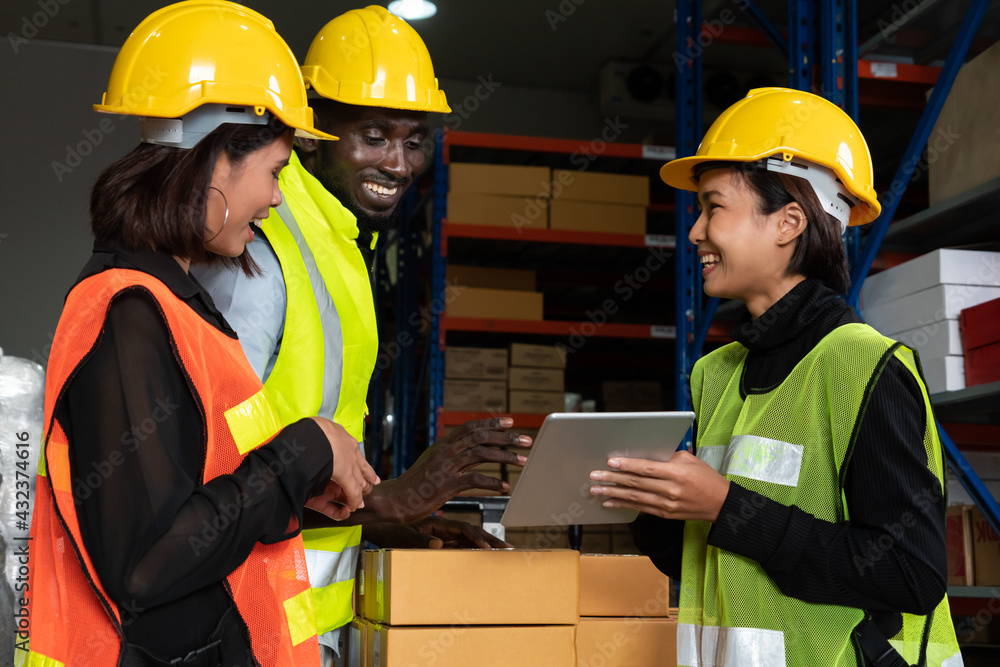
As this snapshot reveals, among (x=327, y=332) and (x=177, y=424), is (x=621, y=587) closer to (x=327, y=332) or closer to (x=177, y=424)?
(x=327, y=332)

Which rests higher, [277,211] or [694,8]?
[694,8]

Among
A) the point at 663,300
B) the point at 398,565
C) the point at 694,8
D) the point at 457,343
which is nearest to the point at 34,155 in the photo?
the point at 457,343

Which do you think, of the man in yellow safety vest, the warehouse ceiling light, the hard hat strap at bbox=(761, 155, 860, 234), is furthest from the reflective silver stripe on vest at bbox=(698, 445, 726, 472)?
the warehouse ceiling light

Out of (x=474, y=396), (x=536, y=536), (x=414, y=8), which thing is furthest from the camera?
(x=414, y=8)

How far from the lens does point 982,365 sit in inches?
125

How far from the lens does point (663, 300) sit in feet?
23.4

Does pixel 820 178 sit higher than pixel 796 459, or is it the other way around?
pixel 820 178

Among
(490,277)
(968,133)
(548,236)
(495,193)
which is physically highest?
(495,193)

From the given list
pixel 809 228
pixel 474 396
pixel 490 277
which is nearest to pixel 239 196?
pixel 809 228

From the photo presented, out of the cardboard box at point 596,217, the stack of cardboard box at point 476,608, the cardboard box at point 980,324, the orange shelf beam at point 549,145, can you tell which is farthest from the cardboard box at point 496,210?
the stack of cardboard box at point 476,608

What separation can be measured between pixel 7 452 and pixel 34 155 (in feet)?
22.9

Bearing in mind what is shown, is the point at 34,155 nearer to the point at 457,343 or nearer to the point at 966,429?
the point at 457,343

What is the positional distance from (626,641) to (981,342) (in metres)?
1.85

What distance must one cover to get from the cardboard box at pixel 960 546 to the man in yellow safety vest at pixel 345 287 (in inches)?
82.5
